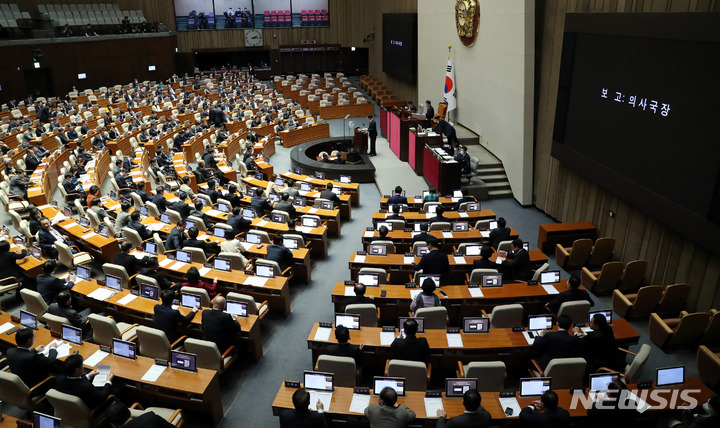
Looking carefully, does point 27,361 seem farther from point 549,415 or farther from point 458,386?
point 549,415

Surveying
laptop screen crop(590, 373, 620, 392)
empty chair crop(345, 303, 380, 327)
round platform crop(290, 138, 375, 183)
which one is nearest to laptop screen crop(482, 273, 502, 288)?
empty chair crop(345, 303, 380, 327)

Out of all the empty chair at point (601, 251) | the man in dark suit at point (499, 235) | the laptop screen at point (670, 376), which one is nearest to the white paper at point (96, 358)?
the laptop screen at point (670, 376)

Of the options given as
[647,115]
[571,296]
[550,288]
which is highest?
[647,115]

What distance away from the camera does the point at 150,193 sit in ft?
45.6

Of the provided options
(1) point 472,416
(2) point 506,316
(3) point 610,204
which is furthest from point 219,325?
(3) point 610,204

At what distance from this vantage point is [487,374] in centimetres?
562

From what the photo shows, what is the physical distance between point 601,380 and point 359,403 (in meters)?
2.69

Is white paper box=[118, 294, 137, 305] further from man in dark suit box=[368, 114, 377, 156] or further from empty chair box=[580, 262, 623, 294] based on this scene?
man in dark suit box=[368, 114, 377, 156]

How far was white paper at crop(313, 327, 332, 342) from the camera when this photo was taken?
652cm

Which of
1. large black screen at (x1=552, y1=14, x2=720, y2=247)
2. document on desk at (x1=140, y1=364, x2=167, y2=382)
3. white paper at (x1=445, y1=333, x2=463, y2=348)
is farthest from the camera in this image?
large black screen at (x1=552, y1=14, x2=720, y2=247)

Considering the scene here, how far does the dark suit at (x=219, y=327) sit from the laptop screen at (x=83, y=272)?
3007mm

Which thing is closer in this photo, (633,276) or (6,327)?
(6,327)

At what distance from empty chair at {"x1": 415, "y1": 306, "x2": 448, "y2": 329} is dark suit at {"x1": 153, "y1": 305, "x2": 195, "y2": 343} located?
128 inches

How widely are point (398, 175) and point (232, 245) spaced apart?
779 centimetres
